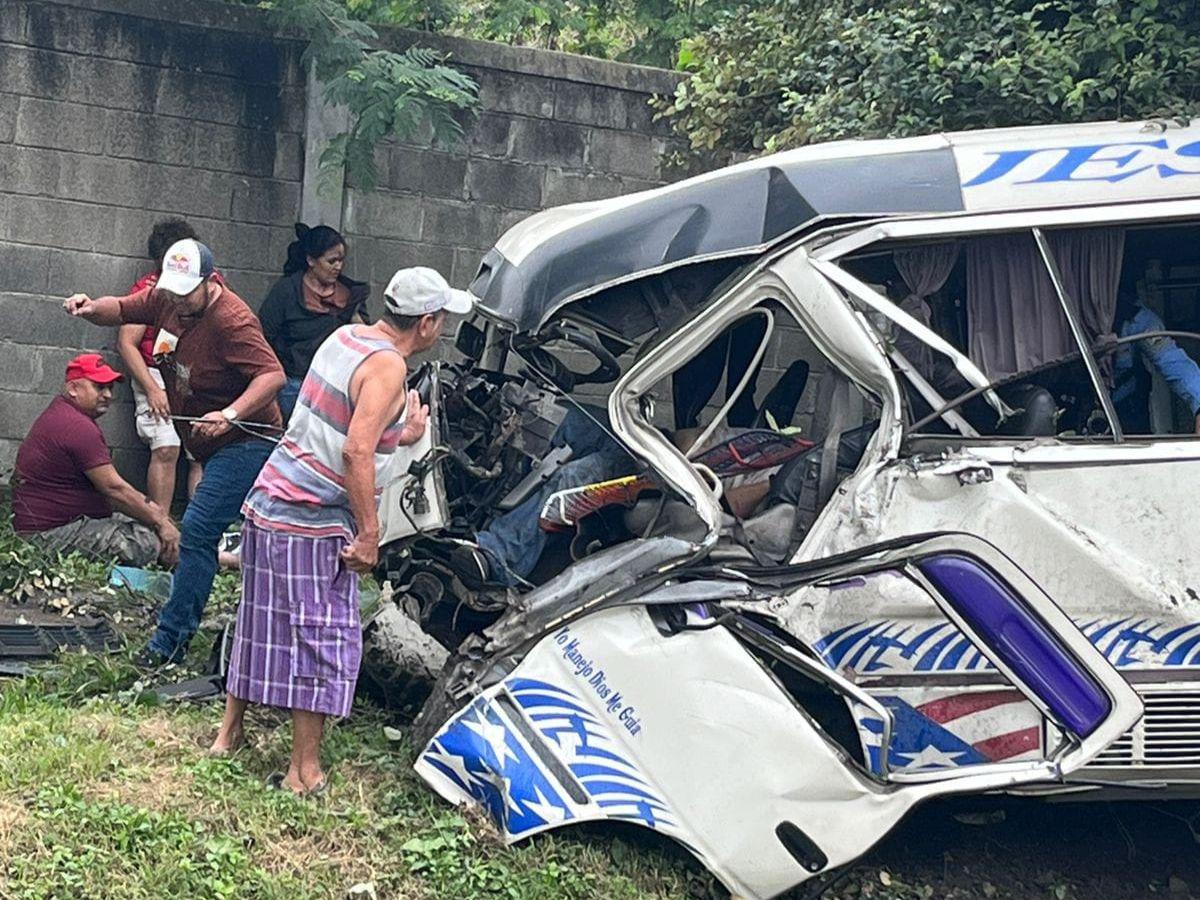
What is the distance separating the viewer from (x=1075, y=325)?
4617mm

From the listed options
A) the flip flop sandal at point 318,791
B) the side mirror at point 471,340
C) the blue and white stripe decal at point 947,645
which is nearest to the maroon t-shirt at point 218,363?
the side mirror at point 471,340

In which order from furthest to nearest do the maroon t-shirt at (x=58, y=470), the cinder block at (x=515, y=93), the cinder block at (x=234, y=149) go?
the cinder block at (x=515, y=93)
the cinder block at (x=234, y=149)
the maroon t-shirt at (x=58, y=470)

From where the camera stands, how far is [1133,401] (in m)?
4.90

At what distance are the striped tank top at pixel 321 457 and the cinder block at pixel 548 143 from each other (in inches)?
147

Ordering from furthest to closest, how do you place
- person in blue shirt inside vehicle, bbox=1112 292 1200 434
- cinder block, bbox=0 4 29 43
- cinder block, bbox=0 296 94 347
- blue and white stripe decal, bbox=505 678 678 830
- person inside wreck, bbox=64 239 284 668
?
cinder block, bbox=0 296 94 347 < cinder block, bbox=0 4 29 43 < person inside wreck, bbox=64 239 284 668 < person in blue shirt inside vehicle, bbox=1112 292 1200 434 < blue and white stripe decal, bbox=505 678 678 830

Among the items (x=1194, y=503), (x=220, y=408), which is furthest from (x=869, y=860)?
(x=220, y=408)

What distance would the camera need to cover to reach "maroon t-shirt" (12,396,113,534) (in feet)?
22.7

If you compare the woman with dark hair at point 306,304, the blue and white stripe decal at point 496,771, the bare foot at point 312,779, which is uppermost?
the woman with dark hair at point 306,304

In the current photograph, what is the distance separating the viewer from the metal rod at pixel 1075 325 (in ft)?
14.9

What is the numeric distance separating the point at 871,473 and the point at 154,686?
2783mm

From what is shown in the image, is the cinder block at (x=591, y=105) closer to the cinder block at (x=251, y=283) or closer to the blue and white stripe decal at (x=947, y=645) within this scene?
the cinder block at (x=251, y=283)

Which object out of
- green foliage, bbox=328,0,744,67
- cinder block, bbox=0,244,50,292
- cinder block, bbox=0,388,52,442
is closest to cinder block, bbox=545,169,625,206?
green foliage, bbox=328,0,744,67

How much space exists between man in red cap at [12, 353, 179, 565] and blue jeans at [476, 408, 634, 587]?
2566 mm

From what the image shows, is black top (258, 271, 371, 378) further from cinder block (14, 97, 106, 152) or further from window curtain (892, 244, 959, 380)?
window curtain (892, 244, 959, 380)
